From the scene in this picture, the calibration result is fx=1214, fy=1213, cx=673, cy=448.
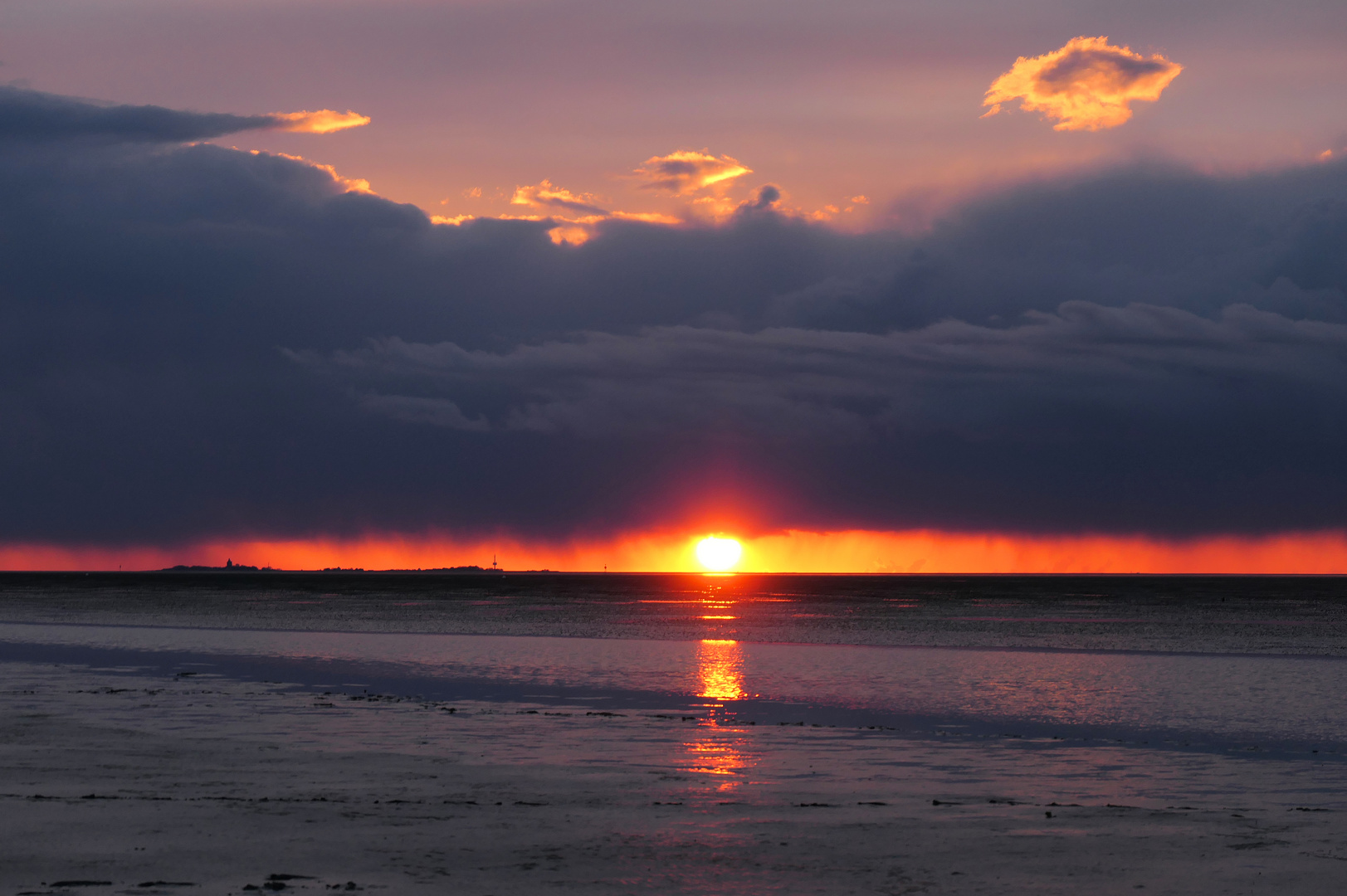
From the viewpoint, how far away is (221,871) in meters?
13.6

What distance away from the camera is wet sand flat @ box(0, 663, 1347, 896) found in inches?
543

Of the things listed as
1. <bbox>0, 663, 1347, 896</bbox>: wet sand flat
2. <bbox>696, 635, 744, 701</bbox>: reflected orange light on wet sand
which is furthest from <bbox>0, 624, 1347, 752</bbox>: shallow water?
<bbox>0, 663, 1347, 896</bbox>: wet sand flat

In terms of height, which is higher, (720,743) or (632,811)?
(632,811)

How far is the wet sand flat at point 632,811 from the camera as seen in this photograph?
1380 cm

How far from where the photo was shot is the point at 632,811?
58.6 feet

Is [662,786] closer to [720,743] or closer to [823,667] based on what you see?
[720,743]

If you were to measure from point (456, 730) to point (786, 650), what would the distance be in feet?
126

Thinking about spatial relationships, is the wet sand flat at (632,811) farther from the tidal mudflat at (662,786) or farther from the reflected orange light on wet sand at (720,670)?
the reflected orange light on wet sand at (720,670)

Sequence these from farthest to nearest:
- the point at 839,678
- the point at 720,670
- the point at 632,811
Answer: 1. the point at 720,670
2. the point at 839,678
3. the point at 632,811

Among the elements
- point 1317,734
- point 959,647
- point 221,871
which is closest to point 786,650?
point 959,647

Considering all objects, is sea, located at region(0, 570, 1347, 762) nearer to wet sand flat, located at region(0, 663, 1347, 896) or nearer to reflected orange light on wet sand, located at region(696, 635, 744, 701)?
reflected orange light on wet sand, located at region(696, 635, 744, 701)

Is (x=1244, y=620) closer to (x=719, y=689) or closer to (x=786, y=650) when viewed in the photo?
(x=786, y=650)

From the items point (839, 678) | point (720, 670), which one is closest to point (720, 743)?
point (839, 678)

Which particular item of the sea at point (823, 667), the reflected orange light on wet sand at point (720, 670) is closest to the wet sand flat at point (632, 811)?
the sea at point (823, 667)
